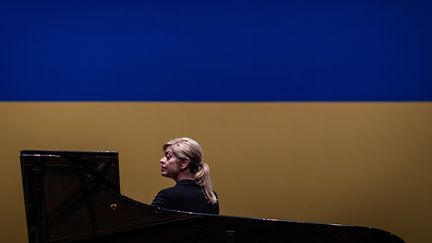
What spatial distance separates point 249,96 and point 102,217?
1338 millimetres

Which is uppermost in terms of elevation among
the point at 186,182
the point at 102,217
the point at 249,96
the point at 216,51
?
the point at 216,51

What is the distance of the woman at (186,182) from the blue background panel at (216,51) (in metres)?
0.85

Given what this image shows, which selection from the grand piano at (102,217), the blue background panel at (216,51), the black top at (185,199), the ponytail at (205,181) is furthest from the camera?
the blue background panel at (216,51)

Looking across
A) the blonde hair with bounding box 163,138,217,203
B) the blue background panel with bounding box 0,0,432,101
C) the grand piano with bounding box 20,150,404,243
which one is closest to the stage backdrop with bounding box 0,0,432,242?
the blue background panel with bounding box 0,0,432,101

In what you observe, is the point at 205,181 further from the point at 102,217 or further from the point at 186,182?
the point at 102,217

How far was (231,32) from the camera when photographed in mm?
3359

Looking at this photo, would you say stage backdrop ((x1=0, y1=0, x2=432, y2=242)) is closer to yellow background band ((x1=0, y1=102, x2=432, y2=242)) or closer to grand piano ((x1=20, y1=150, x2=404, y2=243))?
yellow background band ((x1=0, y1=102, x2=432, y2=242))

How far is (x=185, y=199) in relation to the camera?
247 cm

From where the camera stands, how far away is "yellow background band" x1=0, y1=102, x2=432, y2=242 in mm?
3336

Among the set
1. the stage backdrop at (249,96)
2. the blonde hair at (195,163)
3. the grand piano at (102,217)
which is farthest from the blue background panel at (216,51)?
the grand piano at (102,217)

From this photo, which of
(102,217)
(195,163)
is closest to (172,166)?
(195,163)

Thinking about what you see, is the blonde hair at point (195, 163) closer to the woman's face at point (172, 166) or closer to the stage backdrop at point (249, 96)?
the woman's face at point (172, 166)

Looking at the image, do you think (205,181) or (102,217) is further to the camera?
(205,181)

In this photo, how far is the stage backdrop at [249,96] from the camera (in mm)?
3311
